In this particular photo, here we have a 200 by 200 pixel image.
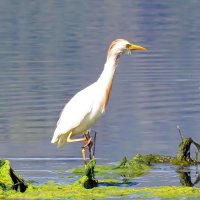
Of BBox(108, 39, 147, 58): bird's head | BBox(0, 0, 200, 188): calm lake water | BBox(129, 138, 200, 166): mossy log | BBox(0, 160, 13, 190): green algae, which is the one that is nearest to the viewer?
BBox(0, 160, 13, 190): green algae

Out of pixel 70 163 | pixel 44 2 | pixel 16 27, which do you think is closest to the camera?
pixel 70 163

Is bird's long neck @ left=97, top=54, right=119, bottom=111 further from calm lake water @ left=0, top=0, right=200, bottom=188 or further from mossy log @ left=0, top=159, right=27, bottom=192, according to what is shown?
mossy log @ left=0, top=159, right=27, bottom=192

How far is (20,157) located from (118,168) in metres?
2.10

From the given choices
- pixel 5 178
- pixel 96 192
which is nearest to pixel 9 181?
pixel 5 178

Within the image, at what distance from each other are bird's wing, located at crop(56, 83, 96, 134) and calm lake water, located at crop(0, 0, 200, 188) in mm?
960

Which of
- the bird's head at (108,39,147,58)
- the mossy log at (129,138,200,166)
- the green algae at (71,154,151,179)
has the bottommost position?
the green algae at (71,154,151,179)

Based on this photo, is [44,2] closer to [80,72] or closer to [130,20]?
[130,20]

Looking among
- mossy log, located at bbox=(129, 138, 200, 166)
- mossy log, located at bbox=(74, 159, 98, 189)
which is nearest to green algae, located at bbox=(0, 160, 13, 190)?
mossy log, located at bbox=(74, 159, 98, 189)

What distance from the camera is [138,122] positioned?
68.3ft

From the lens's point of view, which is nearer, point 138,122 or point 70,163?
point 70,163

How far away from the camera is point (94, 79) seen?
97.9 feet

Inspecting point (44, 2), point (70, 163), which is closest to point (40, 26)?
point (44, 2)

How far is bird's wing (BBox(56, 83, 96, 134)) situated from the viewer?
1496 cm

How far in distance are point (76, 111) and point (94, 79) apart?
584 inches
